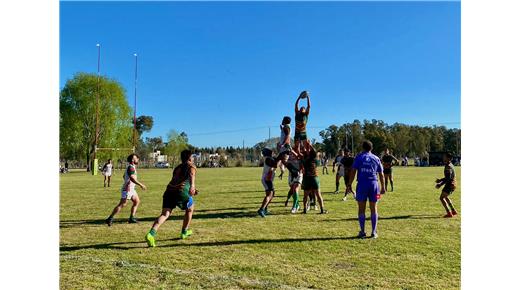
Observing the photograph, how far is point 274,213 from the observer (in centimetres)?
1166

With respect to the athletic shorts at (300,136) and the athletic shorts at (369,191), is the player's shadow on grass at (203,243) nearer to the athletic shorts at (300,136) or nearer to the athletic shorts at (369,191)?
the athletic shorts at (369,191)

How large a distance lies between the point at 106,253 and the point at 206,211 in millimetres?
5528

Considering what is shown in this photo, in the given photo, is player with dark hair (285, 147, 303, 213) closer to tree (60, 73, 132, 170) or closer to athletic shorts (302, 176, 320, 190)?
athletic shorts (302, 176, 320, 190)

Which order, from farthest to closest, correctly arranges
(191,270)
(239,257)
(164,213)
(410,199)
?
(410,199) → (164,213) → (239,257) → (191,270)

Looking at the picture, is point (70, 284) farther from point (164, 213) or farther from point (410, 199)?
point (410, 199)

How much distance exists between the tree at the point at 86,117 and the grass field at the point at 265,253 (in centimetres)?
5168

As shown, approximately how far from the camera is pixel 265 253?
6914 millimetres

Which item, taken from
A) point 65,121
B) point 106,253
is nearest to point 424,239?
point 106,253

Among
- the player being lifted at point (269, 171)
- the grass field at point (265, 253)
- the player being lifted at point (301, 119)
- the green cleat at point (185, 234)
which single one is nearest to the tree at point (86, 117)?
the grass field at point (265, 253)

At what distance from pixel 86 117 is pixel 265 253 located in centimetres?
5877

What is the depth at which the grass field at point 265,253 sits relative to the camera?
17.8 feet

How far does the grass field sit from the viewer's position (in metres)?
5.43
